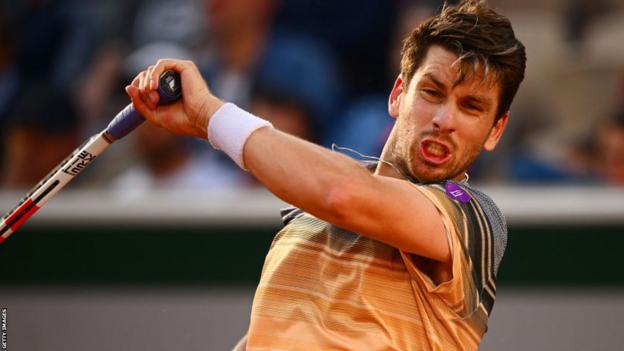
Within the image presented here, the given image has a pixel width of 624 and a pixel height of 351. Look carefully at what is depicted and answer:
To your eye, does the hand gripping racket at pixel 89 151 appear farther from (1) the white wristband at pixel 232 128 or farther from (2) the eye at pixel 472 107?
(2) the eye at pixel 472 107

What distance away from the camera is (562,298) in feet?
22.2

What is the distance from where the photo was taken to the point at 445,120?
3172 millimetres

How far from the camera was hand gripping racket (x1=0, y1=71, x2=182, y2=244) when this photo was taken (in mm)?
3033

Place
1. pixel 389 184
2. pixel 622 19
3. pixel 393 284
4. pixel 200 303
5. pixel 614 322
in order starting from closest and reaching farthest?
1. pixel 389 184
2. pixel 393 284
3. pixel 614 322
4. pixel 200 303
5. pixel 622 19

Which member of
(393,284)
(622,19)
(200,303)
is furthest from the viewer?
(622,19)

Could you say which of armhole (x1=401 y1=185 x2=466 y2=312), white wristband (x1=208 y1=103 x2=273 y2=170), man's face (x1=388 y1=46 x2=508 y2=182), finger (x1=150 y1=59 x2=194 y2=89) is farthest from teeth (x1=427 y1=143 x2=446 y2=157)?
finger (x1=150 y1=59 x2=194 y2=89)

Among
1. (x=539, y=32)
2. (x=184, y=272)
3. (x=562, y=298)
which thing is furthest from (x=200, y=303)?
(x=539, y=32)

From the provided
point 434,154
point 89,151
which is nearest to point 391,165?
point 434,154

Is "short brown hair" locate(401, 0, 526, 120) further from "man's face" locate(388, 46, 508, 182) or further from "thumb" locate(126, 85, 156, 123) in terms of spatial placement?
"thumb" locate(126, 85, 156, 123)

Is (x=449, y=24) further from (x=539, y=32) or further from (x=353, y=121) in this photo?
(x=539, y=32)

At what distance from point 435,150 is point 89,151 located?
107 centimetres

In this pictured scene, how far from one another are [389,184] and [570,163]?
4.50 m

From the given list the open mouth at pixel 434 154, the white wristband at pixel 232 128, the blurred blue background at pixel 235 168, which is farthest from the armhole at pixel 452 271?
the blurred blue background at pixel 235 168

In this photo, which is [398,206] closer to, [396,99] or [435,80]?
[435,80]
